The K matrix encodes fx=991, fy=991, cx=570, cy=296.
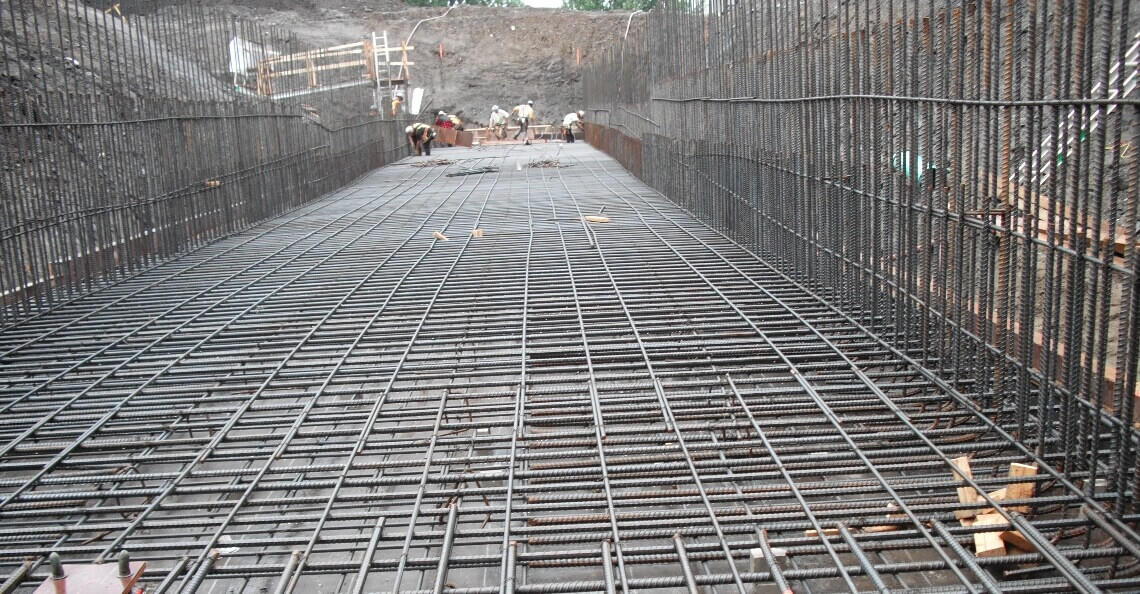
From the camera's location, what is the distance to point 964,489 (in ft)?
10.7

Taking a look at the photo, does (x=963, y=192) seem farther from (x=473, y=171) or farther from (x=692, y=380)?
(x=473, y=171)

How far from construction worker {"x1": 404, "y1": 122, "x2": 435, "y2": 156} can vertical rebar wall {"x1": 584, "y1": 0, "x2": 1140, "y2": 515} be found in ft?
53.0

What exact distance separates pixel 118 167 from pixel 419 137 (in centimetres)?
1686

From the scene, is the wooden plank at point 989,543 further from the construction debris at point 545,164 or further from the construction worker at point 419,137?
the construction worker at point 419,137

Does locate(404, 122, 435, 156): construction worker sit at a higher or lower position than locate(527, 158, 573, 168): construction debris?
higher

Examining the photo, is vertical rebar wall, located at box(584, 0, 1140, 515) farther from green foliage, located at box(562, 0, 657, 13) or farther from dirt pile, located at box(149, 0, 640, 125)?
green foliage, located at box(562, 0, 657, 13)

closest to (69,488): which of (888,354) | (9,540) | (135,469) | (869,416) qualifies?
(135,469)

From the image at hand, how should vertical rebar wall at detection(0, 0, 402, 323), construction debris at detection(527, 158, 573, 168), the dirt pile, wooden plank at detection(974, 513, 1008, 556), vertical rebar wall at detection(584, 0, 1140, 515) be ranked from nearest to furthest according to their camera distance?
wooden plank at detection(974, 513, 1008, 556) → vertical rebar wall at detection(584, 0, 1140, 515) → vertical rebar wall at detection(0, 0, 402, 323) → construction debris at detection(527, 158, 573, 168) → the dirt pile

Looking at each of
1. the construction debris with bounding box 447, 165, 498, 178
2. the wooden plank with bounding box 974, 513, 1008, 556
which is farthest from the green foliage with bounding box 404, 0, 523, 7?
the wooden plank with bounding box 974, 513, 1008, 556

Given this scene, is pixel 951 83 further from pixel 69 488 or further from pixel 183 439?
pixel 69 488

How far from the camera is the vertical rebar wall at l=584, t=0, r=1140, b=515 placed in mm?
3105

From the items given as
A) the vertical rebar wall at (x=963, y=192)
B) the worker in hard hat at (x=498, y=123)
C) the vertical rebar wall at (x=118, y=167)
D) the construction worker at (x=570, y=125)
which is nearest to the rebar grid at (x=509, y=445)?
the vertical rebar wall at (x=963, y=192)

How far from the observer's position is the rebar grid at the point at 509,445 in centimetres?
294

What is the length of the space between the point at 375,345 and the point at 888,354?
8.85 feet
